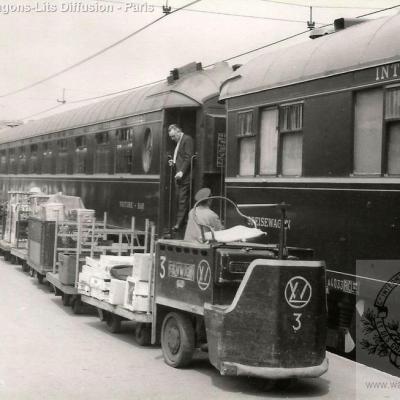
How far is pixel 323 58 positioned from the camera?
27.1 feet

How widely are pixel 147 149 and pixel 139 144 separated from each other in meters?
0.36

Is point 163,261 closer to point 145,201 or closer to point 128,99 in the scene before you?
point 145,201

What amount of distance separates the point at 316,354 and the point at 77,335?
143 inches

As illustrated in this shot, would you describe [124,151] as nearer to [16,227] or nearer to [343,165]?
[16,227]

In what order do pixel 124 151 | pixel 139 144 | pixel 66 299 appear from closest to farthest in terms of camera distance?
pixel 66 299 < pixel 139 144 < pixel 124 151

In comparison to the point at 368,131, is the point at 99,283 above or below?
below

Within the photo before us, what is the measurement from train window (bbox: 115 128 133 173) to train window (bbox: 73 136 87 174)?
249 cm

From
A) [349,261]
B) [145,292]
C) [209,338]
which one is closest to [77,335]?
[145,292]

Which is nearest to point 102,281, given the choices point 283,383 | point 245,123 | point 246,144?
point 246,144

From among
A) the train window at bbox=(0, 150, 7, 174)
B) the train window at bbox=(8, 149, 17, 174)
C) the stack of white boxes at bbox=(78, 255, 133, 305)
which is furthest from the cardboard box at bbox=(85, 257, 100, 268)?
the train window at bbox=(0, 150, 7, 174)

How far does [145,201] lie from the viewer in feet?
44.1

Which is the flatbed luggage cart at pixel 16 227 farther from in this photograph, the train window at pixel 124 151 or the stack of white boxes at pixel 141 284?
the stack of white boxes at pixel 141 284

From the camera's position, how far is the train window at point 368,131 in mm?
7285

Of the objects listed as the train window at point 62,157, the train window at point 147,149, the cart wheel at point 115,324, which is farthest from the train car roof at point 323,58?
the train window at point 62,157
